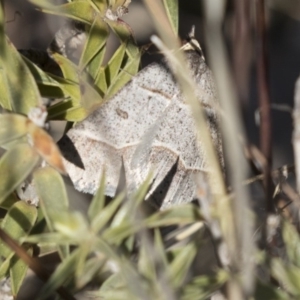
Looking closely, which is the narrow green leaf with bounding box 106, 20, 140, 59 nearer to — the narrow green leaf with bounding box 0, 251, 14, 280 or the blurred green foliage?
the blurred green foliage

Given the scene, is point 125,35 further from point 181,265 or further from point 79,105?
point 181,265

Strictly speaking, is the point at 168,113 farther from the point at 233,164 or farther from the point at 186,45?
the point at 233,164

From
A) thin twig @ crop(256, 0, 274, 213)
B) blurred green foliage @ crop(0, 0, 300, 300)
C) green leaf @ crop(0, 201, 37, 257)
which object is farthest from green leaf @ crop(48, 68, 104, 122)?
thin twig @ crop(256, 0, 274, 213)

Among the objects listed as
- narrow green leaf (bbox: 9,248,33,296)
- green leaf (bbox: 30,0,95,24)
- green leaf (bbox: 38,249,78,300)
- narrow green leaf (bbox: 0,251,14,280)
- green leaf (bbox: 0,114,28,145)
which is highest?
green leaf (bbox: 30,0,95,24)

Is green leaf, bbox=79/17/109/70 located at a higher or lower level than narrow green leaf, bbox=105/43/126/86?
higher

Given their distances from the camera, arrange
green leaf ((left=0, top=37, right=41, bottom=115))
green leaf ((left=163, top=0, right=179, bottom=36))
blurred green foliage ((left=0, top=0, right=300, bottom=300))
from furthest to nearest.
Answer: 1. green leaf ((left=163, top=0, right=179, bottom=36))
2. green leaf ((left=0, top=37, right=41, bottom=115))
3. blurred green foliage ((left=0, top=0, right=300, bottom=300))

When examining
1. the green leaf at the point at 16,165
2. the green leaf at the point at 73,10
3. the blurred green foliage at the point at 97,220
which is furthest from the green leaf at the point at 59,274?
the green leaf at the point at 73,10

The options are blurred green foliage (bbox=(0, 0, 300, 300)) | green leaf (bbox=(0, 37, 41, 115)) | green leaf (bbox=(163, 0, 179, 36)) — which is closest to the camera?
blurred green foliage (bbox=(0, 0, 300, 300))
